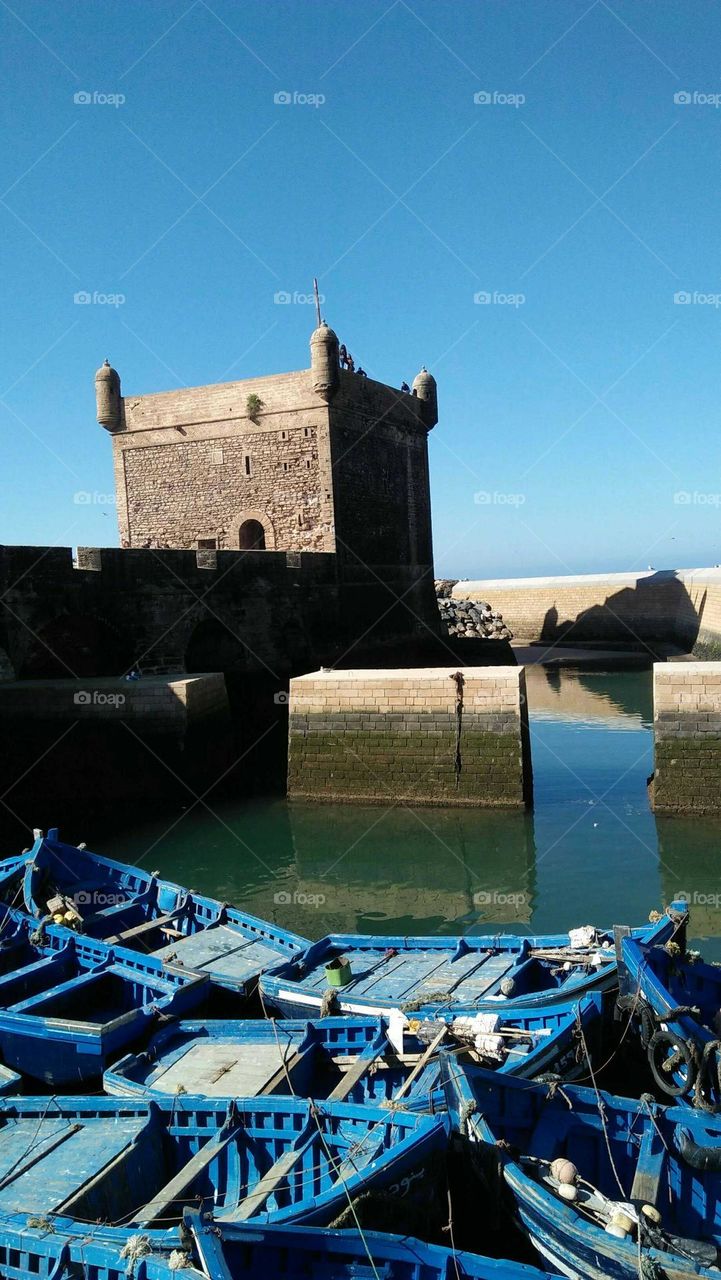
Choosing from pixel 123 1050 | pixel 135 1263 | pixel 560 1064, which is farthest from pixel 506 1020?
pixel 135 1263

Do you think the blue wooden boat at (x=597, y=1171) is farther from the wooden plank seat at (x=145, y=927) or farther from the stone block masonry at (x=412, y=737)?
the stone block masonry at (x=412, y=737)

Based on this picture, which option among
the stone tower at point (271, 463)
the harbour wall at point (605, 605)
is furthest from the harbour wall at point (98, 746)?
the harbour wall at point (605, 605)

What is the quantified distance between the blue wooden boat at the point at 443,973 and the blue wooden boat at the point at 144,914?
0.37 metres

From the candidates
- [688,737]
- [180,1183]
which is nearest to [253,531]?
[688,737]

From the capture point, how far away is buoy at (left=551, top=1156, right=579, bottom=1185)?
483 centimetres

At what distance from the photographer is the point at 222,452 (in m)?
25.2

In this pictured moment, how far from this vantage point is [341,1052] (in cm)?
661

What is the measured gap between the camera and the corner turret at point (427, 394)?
29.4 m

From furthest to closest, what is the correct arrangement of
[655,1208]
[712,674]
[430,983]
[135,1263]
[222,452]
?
[222,452] < [712,674] < [430,983] < [655,1208] < [135,1263]

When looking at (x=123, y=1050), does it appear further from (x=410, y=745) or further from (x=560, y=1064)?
(x=410, y=745)

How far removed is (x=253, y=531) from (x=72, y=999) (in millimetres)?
18846

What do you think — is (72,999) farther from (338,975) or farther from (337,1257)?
(337,1257)

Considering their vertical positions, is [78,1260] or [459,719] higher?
[459,719]

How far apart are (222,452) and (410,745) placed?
12800 mm
